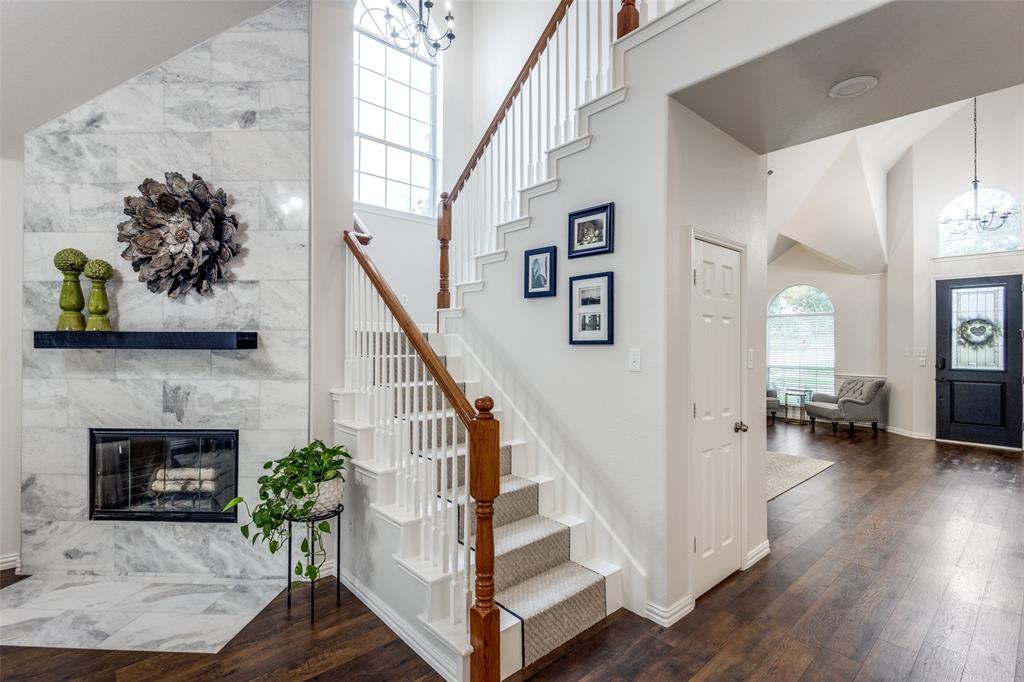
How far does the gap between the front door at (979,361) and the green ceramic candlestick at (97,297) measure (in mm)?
9228

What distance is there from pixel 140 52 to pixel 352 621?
11.2 feet

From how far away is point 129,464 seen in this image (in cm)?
305

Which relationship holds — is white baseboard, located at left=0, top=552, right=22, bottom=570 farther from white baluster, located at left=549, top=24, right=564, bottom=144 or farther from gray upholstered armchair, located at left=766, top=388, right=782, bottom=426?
gray upholstered armchair, located at left=766, top=388, right=782, bottom=426

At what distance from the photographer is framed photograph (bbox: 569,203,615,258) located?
268 cm

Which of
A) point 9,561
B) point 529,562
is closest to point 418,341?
point 529,562

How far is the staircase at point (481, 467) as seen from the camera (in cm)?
205

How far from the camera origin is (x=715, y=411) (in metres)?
2.82

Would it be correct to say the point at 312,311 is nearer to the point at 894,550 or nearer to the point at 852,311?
the point at 894,550

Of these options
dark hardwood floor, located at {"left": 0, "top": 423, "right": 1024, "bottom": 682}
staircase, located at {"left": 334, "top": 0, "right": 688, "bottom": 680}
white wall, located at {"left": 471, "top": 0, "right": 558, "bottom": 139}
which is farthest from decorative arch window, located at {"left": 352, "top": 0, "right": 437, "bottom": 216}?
dark hardwood floor, located at {"left": 0, "top": 423, "right": 1024, "bottom": 682}

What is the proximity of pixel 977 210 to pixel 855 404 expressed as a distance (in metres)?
3.00

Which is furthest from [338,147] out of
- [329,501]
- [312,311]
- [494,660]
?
[494,660]

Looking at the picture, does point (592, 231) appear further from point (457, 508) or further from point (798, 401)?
point (798, 401)

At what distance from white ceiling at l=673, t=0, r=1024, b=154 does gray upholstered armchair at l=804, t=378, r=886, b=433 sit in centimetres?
593

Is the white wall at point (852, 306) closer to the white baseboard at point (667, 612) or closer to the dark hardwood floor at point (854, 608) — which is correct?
the dark hardwood floor at point (854, 608)
